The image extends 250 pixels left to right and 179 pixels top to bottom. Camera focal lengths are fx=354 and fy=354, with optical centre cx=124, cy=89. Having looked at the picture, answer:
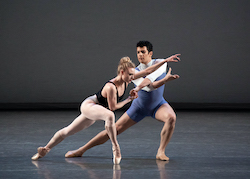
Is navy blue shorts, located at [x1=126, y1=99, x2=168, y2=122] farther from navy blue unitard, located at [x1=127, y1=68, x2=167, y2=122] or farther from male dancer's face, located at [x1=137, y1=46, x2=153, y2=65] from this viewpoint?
male dancer's face, located at [x1=137, y1=46, x2=153, y2=65]

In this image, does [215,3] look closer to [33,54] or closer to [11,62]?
[33,54]

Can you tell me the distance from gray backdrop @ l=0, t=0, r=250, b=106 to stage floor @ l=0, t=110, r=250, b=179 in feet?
5.97

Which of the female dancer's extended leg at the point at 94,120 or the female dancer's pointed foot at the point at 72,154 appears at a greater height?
the female dancer's extended leg at the point at 94,120

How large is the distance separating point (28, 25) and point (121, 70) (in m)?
5.52

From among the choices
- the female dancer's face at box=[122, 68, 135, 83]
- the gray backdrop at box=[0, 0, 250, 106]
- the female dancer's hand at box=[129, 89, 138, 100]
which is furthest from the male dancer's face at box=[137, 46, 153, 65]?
the gray backdrop at box=[0, 0, 250, 106]

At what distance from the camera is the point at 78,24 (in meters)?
8.05

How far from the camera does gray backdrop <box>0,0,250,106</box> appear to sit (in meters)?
8.00

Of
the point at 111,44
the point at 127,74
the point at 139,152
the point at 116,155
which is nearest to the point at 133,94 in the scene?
the point at 127,74

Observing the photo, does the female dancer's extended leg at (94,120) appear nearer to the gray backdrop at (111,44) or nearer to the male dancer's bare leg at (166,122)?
the male dancer's bare leg at (166,122)

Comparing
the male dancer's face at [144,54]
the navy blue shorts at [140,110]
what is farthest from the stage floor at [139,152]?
the male dancer's face at [144,54]

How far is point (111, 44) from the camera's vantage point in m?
8.10

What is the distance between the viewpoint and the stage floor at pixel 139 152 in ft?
9.50

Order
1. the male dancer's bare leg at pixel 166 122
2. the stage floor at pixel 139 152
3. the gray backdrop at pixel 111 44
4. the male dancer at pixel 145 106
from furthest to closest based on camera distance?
the gray backdrop at pixel 111 44 < the male dancer at pixel 145 106 < the male dancer's bare leg at pixel 166 122 < the stage floor at pixel 139 152

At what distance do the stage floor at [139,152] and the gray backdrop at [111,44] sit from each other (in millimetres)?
1819
